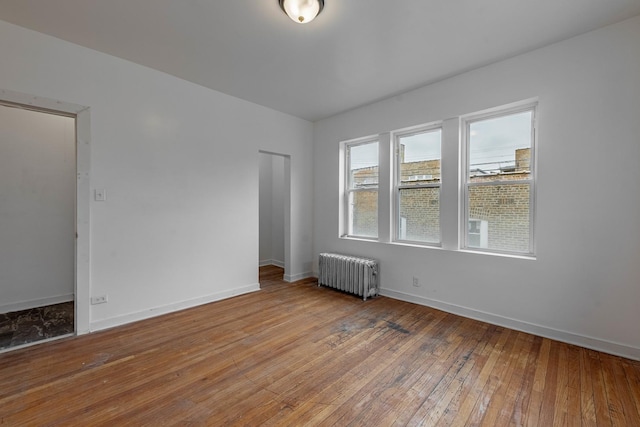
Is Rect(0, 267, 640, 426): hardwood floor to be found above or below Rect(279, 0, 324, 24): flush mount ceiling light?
below

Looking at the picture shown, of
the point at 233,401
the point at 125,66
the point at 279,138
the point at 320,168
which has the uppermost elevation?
the point at 125,66

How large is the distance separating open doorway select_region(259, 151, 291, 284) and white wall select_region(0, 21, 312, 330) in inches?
66.8

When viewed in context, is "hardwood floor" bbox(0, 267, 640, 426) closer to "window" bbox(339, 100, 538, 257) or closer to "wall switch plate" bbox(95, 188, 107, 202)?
"window" bbox(339, 100, 538, 257)

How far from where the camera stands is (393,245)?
3.79 metres

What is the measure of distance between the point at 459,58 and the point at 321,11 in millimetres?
1635

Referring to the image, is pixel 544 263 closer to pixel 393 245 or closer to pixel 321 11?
pixel 393 245

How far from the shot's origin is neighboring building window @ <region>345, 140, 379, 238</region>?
4.20 metres

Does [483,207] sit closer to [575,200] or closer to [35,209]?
[575,200]

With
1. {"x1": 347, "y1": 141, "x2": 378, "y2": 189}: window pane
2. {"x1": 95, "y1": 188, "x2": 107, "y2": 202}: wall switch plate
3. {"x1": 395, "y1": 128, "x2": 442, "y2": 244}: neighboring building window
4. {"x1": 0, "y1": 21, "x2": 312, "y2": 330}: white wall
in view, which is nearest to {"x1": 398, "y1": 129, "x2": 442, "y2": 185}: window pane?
{"x1": 395, "y1": 128, "x2": 442, "y2": 244}: neighboring building window

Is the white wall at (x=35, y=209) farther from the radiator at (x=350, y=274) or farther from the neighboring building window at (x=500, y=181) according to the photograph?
the neighboring building window at (x=500, y=181)

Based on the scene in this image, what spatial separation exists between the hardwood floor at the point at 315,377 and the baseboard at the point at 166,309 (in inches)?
4.1

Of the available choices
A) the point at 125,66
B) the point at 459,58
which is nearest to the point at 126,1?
the point at 125,66

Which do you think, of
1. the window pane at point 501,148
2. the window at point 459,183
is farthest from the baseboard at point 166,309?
the window pane at point 501,148

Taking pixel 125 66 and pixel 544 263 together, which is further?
pixel 125 66
